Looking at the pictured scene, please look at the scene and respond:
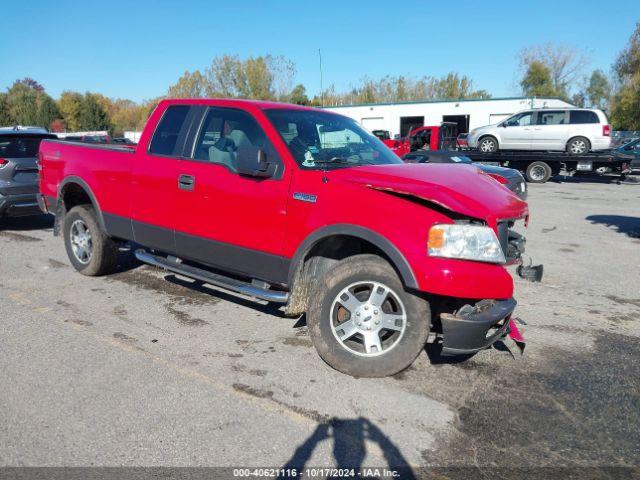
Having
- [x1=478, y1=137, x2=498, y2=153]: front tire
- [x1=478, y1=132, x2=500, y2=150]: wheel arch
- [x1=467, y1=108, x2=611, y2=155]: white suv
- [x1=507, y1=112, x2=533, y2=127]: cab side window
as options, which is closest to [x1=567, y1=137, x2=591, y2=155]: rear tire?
[x1=467, y1=108, x2=611, y2=155]: white suv

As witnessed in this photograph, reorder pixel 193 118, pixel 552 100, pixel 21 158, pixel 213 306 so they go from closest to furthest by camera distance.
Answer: pixel 193 118 → pixel 213 306 → pixel 21 158 → pixel 552 100

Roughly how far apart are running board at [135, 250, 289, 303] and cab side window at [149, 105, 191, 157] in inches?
41.8

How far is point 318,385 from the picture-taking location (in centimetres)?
360

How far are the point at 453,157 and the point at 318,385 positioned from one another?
9075 millimetres

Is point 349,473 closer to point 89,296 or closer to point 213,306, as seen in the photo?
point 213,306

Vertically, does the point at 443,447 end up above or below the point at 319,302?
below

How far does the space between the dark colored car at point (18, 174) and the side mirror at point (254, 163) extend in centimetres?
624

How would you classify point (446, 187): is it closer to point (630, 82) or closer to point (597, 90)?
point (630, 82)

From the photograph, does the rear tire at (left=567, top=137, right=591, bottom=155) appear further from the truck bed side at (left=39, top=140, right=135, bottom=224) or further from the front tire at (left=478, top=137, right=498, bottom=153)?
the truck bed side at (left=39, top=140, right=135, bottom=224)

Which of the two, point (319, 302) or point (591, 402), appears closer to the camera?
point (591, 402)

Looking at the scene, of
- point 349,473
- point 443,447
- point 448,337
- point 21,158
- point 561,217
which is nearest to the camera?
point 349,473

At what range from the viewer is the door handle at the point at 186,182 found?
4.59m

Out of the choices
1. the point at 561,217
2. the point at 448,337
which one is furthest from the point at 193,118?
the point at 561,217

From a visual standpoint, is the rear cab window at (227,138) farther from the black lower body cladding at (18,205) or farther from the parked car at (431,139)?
the parked car at (431,139)
